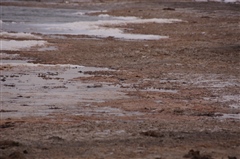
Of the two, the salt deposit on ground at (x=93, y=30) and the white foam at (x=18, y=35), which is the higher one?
the white foam at (x=18, y=35)

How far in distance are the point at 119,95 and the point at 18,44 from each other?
13464 mm

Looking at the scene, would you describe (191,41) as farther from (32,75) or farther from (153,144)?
(153,144)

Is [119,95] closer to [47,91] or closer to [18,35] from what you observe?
[47,91]

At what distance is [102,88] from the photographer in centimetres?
1984

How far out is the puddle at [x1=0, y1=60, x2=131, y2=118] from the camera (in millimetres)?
16172

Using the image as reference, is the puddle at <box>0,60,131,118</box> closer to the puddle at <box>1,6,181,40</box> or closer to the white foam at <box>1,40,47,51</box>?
the white foam at <box>1,40,47,51</box>

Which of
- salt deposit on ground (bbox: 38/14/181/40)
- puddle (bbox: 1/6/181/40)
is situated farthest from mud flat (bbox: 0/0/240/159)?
puddle (bbox: 1/6/181/40)

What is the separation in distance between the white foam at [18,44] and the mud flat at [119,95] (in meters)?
0.05

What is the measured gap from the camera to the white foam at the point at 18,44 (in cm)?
3020

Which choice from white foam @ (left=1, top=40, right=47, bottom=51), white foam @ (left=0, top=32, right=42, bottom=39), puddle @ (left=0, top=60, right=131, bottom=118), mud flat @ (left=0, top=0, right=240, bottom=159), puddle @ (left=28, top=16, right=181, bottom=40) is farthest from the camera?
puddle @ (left=28, top=16, right=181, bottom=40)

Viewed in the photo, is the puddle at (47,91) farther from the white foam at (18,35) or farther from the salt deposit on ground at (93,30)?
the salt deposit on ground at (93,30)

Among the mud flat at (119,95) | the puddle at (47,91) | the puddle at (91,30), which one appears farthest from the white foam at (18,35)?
the puddle at (47,91)

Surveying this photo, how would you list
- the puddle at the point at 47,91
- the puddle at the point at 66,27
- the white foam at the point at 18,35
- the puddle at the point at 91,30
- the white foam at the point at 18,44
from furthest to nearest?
the puddle at the point at 66,27
the puddle at the point at 91,30
the white foam at the point at 18,35
the white foam at the point at 18,44
the puddle at the point at 47,91

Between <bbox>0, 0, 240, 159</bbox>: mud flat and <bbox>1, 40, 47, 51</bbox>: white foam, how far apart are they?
0.05 m
